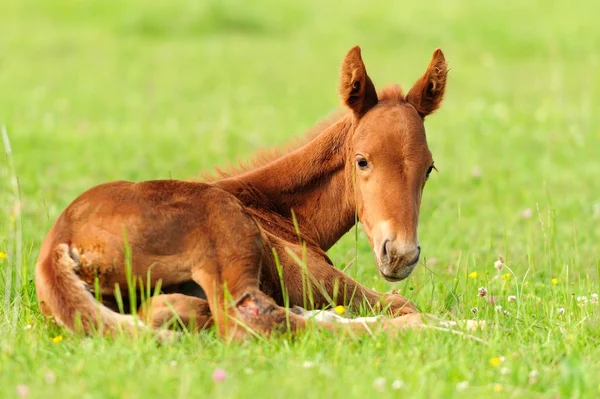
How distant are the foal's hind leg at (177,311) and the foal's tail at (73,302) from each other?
4.4 inches

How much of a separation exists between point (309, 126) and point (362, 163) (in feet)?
28.0

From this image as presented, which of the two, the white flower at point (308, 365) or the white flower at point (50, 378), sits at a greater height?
the white flower at point (50, 378)

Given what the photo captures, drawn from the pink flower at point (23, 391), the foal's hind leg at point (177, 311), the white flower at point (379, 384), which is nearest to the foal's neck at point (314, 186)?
the foal's hind leg at point (177, 311)

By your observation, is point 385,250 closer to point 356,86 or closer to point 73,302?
point 356,86

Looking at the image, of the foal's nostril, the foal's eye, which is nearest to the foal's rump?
the foal's nostril

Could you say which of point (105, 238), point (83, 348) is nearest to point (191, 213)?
point (105, 238)

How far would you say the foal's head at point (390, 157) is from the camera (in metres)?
4.77

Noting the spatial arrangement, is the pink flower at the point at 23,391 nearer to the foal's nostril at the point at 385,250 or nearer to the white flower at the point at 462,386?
the white flower at the point at 462,386

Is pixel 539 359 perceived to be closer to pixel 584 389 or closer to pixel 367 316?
pixel 584 389

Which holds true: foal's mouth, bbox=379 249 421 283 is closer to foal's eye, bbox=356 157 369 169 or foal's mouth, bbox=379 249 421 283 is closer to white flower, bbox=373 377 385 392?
foal's eye, bbox=356 157 369 169

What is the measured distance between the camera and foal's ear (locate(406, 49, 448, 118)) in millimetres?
5461

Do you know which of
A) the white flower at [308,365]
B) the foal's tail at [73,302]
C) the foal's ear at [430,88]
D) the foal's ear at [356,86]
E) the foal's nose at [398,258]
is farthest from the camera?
the foal's ear at [430,88]

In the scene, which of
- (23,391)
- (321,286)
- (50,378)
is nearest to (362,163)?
(321,286)

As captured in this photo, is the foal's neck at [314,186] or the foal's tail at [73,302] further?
the foal's neck at [314,186]
